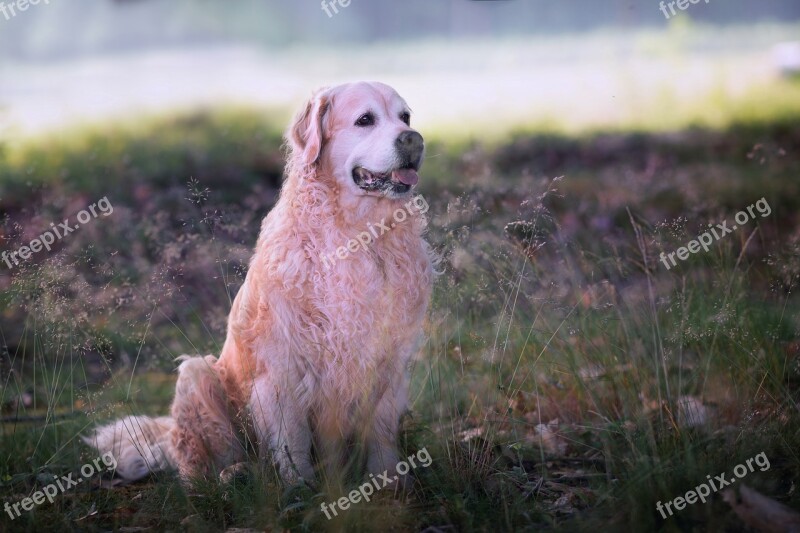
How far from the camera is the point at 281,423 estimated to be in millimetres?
3342

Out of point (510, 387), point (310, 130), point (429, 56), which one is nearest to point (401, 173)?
point (310, 130)

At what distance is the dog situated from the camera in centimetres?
336

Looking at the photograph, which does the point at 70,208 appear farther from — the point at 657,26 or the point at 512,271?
the point at 657,26

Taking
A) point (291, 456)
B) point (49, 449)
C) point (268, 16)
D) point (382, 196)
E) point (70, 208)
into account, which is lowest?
point (291, 456)

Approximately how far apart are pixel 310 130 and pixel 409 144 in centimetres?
48

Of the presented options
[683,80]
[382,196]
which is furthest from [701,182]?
[382,196]

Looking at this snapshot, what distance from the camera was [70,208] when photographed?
665cm

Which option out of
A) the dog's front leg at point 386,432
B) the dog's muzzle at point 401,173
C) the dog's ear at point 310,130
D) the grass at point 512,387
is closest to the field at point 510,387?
the grass at point 512,387

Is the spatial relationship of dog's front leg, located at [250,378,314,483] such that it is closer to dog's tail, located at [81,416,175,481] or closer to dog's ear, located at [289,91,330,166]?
dog's tail, located at [81,416,175,481]

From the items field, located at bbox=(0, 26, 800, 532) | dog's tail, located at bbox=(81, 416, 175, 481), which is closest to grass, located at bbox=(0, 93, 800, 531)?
field, located at bbox=(0, 26, 800, 532)

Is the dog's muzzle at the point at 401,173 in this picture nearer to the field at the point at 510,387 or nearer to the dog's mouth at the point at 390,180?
the dog's mouth at the point at 390,180

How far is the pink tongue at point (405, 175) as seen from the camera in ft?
11.2

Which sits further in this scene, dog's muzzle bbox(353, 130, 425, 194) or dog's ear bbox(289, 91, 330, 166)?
dog's ear bbox(289, 91, 330, 166)

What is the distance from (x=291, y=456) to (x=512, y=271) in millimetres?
1350
